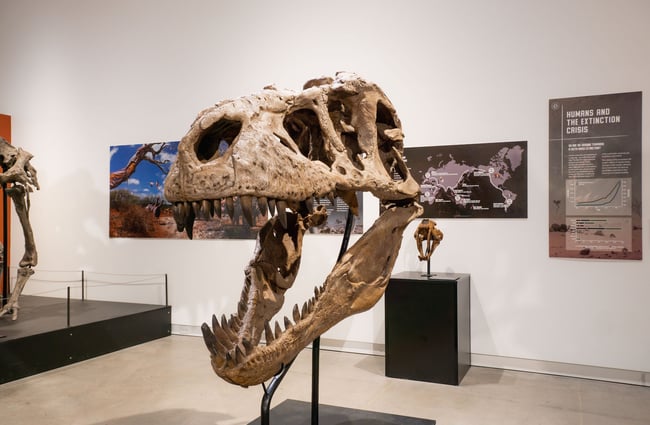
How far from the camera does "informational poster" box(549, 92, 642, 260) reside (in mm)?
5332

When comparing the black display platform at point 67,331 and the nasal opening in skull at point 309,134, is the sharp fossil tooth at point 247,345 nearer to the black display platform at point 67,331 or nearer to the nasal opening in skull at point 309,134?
the nasal opening in skull at point 309,134

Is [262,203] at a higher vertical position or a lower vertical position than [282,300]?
higher

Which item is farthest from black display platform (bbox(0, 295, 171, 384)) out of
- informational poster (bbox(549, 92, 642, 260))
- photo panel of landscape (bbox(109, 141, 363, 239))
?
informational poster (bbox(549, 92, 642, 260))

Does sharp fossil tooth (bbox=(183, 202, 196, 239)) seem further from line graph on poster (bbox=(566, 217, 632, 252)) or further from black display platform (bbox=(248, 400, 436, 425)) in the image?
line graph on poster (bbox=(566, 217, 632, 252))

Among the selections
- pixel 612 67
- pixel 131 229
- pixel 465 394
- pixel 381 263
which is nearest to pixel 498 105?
pixel 612 67

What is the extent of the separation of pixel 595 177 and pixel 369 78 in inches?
107

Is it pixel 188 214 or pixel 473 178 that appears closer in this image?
pixel 188 214

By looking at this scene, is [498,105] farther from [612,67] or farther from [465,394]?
[465,394]

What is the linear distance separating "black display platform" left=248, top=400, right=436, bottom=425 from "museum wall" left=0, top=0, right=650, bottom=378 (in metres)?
2.64

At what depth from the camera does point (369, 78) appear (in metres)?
6.44

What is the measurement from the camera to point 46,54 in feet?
28.5

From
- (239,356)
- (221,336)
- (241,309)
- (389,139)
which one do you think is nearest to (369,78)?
(389,139)

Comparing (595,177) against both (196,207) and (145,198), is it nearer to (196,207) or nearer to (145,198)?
(196,207)

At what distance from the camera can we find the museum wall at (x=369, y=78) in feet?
18.0
